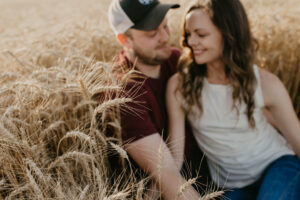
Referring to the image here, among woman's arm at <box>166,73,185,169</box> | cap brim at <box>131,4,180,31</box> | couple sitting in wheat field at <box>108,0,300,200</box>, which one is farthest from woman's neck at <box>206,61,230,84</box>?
cap brim at <box>131,4,180,31</box>

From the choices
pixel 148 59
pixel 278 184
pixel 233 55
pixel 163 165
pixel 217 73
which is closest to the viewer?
pixel 163 165

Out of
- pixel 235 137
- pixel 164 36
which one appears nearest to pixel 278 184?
pixel 235 137

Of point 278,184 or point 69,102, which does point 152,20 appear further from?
point 278,184

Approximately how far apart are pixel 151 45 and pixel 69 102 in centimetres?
76

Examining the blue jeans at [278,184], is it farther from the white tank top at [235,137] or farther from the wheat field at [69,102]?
the wheat field at [69,102]

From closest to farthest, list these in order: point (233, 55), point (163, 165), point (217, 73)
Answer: point (163, 165) < point (233, 55) < point (217, 73)

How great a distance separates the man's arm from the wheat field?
0.37 feet

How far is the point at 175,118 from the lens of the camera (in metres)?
1.80

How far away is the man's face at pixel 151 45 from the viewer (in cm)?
197

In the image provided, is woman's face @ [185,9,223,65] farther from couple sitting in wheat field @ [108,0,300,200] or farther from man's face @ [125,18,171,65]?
man's face @ [125,18,171,65]

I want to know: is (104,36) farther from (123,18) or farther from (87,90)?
(87,90)

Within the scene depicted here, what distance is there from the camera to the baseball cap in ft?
6.47

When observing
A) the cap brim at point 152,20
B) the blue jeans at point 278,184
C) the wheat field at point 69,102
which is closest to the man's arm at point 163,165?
the wheat field at point 69,102

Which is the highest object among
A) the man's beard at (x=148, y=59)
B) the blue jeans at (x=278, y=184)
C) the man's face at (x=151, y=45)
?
the man's face at (x=151, y=45)
